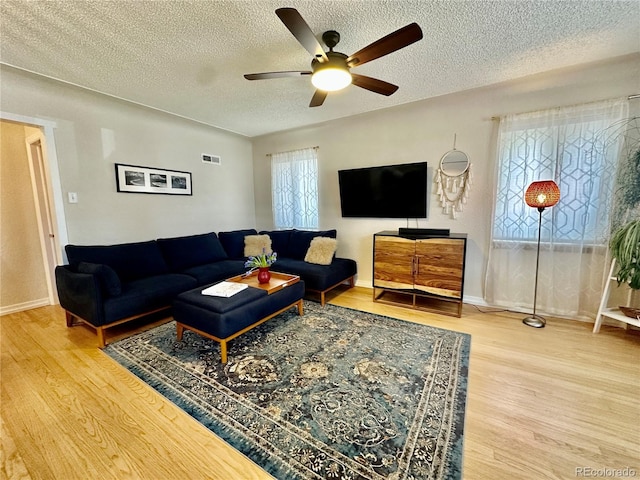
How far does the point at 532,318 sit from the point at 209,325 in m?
3.32

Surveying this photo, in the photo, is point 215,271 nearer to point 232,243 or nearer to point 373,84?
point 232,243

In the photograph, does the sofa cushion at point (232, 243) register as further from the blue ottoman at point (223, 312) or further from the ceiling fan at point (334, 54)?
the ceiling fan at point (334, 54)

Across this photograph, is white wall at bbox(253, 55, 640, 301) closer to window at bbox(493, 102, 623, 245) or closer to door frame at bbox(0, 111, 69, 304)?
window at bbox(493, 102, 623, 245)

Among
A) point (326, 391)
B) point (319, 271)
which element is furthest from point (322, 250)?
point (326, 391)

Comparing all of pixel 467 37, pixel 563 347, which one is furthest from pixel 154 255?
pixel 563 347

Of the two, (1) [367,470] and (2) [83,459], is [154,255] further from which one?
(1) [367,470]

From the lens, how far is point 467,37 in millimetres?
2080

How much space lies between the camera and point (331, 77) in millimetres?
2014

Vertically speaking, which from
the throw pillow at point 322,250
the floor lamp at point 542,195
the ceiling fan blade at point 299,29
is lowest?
the throw pillow at point 322,250

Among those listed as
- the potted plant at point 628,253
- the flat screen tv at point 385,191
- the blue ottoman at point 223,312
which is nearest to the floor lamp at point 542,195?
the potted plant at point 628,253

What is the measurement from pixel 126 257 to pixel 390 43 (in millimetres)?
3450

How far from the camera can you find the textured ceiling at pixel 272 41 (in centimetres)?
176

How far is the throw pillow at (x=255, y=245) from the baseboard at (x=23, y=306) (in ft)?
8.74

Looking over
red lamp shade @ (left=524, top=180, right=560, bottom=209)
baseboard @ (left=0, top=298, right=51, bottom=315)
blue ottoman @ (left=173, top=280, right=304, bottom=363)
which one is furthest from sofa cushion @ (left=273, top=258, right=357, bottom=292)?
baseboard @ (left=0, top=298, right=51, bottom=315)
